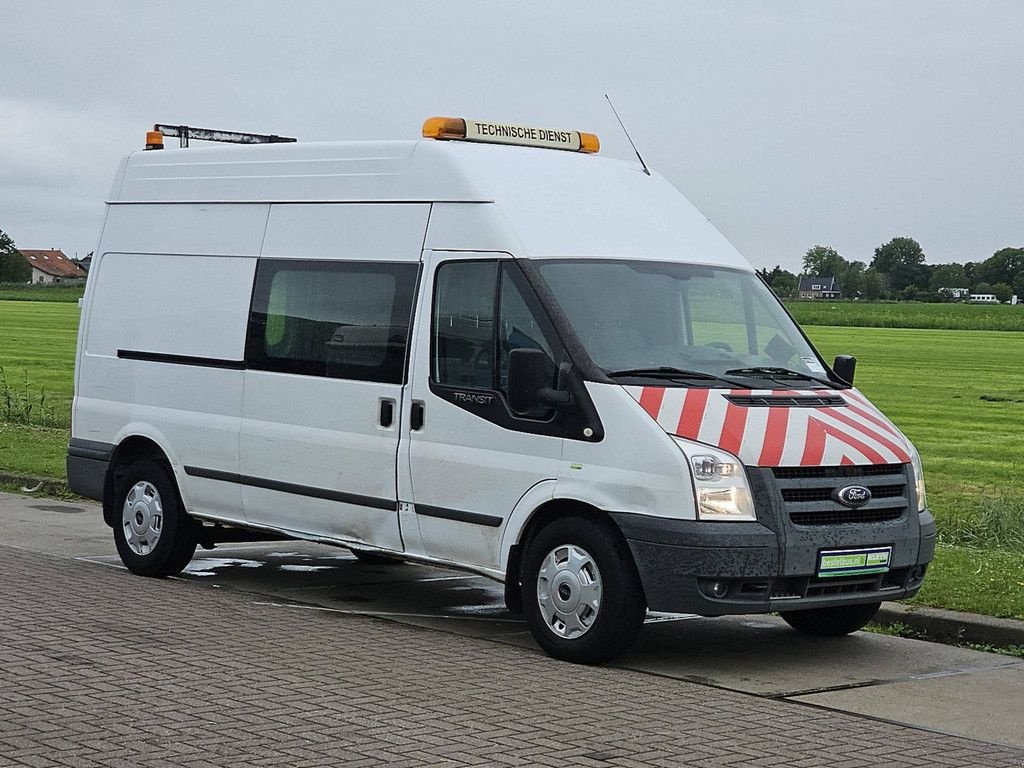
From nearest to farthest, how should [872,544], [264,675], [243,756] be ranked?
[243,756] → [264,675] → [872,544]

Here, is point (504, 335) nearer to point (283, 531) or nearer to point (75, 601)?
point (283, 531)

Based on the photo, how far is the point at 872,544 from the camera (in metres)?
8.51

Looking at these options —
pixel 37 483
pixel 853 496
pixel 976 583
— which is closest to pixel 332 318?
pixel 853 496

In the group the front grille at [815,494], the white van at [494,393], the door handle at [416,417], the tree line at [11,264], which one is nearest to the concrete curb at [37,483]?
the white van at [494,393]

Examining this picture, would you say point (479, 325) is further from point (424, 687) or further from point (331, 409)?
point (424, 687)

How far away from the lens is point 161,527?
1103 cm

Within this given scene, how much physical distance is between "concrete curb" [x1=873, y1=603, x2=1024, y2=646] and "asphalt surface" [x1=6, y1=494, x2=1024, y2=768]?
0.67 ft

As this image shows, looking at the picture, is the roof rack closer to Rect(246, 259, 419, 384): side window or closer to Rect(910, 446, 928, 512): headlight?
Rect(246, 259, 419, 384): side window

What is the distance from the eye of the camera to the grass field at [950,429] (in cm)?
1092

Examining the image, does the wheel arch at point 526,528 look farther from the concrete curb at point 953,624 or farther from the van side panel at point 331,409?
the concrete curb at point 953,624

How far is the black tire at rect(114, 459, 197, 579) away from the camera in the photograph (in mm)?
10961

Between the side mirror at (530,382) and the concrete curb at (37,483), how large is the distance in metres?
8.40

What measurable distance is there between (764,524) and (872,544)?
689 mm

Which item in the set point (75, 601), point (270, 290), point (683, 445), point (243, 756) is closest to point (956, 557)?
point (683, 445)
